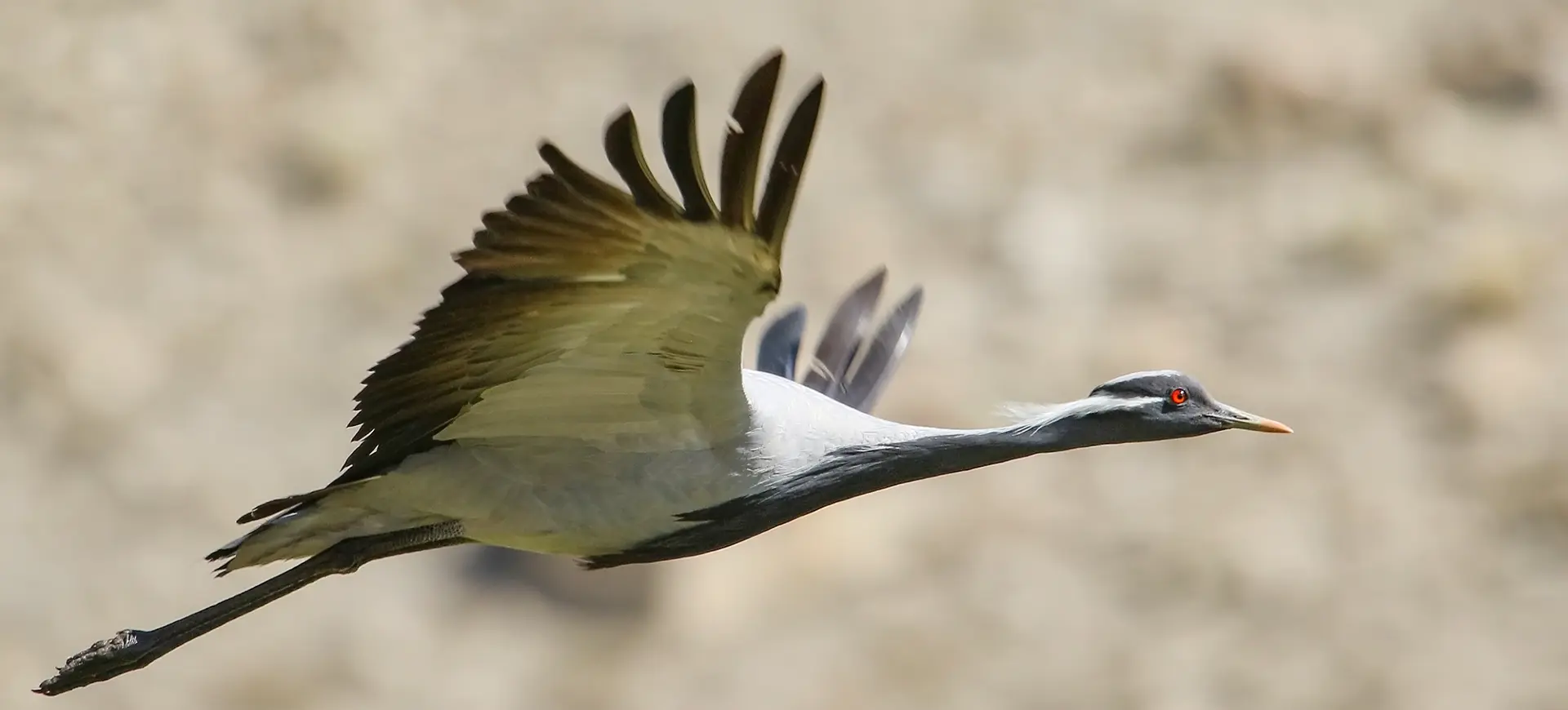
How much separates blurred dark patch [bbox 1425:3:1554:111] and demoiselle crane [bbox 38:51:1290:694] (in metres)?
13.2

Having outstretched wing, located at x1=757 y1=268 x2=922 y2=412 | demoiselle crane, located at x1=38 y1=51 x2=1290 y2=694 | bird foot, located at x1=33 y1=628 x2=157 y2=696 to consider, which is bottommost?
bird foot, located at x1=33 y1=628 x2=157 y2=696

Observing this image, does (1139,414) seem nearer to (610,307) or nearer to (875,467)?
(875,467)

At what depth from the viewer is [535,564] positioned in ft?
59.4

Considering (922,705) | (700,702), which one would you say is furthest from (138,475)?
(922,705)

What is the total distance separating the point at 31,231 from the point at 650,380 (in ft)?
48.4

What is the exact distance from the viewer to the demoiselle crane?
20.6 feet

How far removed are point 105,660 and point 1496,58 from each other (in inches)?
618

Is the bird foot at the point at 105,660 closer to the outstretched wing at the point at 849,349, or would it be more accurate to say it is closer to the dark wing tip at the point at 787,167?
the outstretched wing at the point at 849,349

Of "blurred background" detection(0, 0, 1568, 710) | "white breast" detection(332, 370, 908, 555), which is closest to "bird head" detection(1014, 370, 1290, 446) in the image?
"white breast" detection(332, 370, 908, 555)

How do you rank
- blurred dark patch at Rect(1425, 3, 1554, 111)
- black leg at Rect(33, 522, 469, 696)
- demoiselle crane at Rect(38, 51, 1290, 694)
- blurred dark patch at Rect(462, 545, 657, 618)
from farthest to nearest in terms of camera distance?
blurred dark patch at Rect(1425, 3, 1554, 111)
blurred dark patch at Rect(462, 545, 657, 618)
black leg at Rect(33, 522, 469, 696)
demoiselle crane at Rect(38, 51, 1290, 694)

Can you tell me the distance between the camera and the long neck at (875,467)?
7.38 m

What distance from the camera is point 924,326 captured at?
18656 mm

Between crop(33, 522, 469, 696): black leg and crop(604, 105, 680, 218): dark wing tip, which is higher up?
crop(604, 105, 680, 218): dark wing tip

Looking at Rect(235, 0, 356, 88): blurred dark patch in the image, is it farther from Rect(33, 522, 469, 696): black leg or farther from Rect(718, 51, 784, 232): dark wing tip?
Rect(718, 51, 784, 232): dark wing tip
